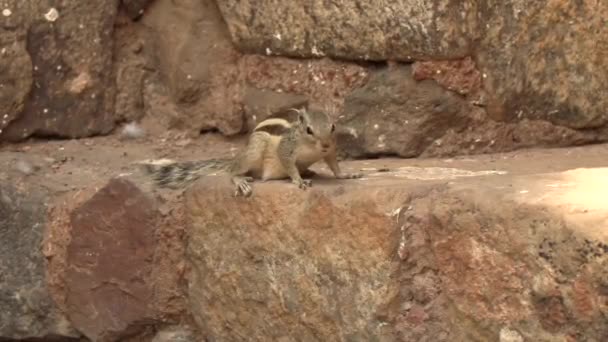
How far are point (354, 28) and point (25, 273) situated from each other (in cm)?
150

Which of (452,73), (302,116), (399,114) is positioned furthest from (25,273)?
(452,73)

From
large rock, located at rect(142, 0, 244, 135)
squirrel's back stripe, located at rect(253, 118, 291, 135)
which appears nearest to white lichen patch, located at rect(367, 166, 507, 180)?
squirrel's back stripe, located at rect(253, 118, 291, 135)

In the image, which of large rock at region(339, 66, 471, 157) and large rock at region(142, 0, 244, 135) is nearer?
large rock at region(339, 66, 471, 157)

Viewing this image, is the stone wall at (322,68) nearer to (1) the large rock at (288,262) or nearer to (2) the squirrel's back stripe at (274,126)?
(2) the squirrel's back stripe at (274,126)

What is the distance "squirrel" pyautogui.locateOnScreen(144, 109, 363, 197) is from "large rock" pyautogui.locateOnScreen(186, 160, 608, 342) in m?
0.08

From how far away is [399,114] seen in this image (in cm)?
442

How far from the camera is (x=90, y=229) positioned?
171 inches

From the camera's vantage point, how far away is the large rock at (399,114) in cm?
439

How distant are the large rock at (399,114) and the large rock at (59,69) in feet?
3.38

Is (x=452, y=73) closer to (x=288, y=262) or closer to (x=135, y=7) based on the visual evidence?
(x=288, y=262)

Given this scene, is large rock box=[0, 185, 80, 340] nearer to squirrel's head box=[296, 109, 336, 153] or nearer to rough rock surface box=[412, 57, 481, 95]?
squirrel's head box=[296, 109, 336, 153]

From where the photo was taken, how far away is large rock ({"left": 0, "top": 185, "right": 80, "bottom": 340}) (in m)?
4.43

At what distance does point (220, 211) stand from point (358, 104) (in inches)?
29.3

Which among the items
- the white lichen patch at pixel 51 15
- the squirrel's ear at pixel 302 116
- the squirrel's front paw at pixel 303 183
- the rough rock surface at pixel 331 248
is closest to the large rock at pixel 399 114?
the rough rock surface at pixel 331 248
